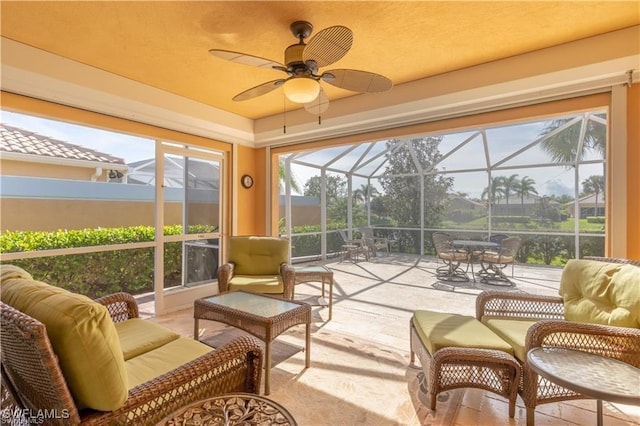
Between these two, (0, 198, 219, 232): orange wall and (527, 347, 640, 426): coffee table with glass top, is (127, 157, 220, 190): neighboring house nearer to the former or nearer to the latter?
(0, 198, 219, 232): orange wall

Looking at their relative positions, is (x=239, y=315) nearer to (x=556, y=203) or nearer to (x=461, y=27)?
(x=461, y=27)

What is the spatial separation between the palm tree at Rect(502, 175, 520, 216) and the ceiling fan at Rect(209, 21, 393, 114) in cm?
542

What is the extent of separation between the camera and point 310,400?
2.01 metres

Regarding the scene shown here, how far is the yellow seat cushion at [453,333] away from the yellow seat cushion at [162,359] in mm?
1407

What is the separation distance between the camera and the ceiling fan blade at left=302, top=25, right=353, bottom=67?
1.65m

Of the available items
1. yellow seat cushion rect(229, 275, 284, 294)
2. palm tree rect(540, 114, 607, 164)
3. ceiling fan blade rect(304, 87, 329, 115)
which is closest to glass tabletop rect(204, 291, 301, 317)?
yellow seat cushion rect(229, 275, 284, 294)

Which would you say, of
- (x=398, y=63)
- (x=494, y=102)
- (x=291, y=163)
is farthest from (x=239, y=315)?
(x=291, y=163)

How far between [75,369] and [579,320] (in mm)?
2722

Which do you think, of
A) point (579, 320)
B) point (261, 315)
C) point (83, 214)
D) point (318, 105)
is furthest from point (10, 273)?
point (579, 320)

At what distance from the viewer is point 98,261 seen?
345cm

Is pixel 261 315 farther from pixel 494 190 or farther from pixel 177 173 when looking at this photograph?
pixel 494 190

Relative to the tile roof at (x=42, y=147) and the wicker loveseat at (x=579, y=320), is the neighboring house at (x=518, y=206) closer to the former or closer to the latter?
the wicker loveseat at (x=579, y=320)

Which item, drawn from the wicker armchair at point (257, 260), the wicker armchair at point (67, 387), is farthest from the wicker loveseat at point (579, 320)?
the wicker armchair at point (257, 260)

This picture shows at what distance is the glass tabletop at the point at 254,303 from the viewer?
2.37 meters
